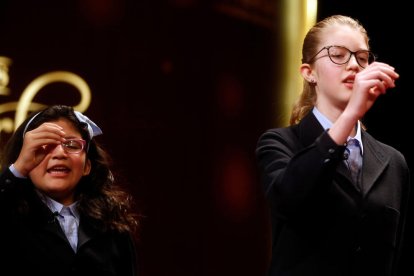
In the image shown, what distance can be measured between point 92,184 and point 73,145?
0.19m

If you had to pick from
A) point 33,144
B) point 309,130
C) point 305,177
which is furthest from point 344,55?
point 33,144

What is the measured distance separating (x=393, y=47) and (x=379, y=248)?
4.67ft

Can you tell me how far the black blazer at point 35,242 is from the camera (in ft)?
5.21

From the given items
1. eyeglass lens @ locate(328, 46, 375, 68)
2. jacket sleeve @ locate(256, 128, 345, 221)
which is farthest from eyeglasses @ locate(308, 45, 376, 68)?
jacket sleeve @ locate(256, 128, 345, 221)

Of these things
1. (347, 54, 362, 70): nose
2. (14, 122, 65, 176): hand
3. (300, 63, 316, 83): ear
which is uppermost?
(347, 54, 362, 70): nose

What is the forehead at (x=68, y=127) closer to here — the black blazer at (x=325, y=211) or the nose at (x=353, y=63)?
the black blazer at (x=325, y=211)

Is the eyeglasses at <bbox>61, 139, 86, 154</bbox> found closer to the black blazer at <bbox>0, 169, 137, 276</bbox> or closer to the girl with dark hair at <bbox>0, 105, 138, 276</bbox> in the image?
the girl with dark hair at <bbox>0, 105, 138, 276</bbox>

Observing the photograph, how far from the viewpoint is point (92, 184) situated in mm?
1876

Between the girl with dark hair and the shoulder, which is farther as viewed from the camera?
the girl with dark hair

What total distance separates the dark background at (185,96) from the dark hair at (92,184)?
48 cm

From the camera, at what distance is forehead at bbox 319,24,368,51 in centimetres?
135

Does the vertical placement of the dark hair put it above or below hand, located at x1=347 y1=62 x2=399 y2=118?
below

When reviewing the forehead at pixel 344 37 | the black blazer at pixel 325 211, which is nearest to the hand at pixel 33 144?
the black blazer at pixel 325 211

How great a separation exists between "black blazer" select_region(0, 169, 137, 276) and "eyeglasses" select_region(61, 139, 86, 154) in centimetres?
12
